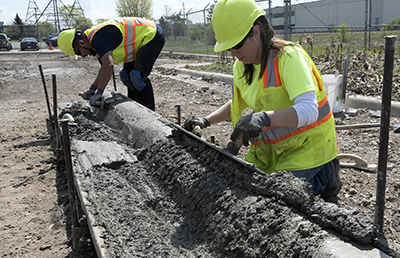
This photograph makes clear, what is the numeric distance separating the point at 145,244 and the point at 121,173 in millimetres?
1083

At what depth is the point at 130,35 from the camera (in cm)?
484

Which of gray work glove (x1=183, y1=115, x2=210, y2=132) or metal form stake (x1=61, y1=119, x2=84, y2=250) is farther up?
gray work glove (x1=183, y1=115, x2=210, y2=132)

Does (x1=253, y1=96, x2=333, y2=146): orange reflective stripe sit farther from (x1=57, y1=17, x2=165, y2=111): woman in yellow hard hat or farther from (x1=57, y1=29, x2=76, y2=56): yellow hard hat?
(x1=57, y1=29, x2=76, y2=56): yellow hard hat

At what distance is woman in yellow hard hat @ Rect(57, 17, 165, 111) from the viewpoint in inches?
176

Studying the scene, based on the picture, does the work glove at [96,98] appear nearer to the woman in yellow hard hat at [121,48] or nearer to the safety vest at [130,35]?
the woman in yellow hard hat at [121,48]

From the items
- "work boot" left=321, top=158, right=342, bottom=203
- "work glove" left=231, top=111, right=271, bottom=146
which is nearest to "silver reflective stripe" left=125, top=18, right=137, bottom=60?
"work glove" left=231, top=111, right=271, bottom=146

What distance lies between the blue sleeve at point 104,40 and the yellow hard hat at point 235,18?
2.74 metres

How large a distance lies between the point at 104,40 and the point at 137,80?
0.74 m

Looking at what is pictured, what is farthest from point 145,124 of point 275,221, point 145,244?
point 275,221

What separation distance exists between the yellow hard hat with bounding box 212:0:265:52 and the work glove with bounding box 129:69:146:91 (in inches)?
117

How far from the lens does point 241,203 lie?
1951 millimetres

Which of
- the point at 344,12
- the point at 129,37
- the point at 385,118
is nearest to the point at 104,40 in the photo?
the point at 129,37

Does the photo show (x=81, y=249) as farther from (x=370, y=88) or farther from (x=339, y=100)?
(x=370, y=88)

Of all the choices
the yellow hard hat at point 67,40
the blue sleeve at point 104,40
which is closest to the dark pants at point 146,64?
the blue sleeve at point 104,40
